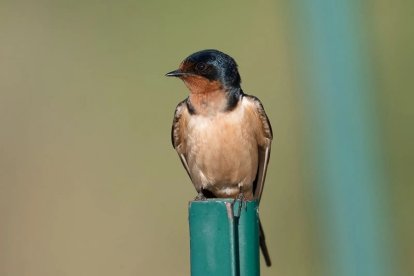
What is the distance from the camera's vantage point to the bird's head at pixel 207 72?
1.95 meters

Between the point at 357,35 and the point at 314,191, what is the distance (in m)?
0.57

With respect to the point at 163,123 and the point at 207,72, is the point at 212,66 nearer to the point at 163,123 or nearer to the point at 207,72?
the point at 207,72

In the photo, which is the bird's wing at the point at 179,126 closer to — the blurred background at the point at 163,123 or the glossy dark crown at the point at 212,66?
the glossy dark crown at the point at 212,66

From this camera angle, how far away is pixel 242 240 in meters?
1.19

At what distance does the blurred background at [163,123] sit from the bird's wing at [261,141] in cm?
44

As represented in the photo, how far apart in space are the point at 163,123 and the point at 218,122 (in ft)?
3.94

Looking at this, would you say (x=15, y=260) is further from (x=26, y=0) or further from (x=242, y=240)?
(x=242, y=240)

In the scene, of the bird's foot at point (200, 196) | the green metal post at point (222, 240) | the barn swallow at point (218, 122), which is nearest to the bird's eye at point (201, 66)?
the barn swallow at point (218, 122)

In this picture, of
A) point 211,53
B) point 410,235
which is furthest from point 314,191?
point 211,53

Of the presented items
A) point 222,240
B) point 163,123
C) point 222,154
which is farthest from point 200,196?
point 163,123

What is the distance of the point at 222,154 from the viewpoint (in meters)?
2.00

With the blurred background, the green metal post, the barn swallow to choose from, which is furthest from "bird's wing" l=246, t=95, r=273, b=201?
the green metal post

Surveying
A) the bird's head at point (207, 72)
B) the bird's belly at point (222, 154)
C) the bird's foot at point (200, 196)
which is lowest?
the bird's foot at point (200, 196)

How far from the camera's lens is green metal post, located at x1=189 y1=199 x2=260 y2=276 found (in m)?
1.17
